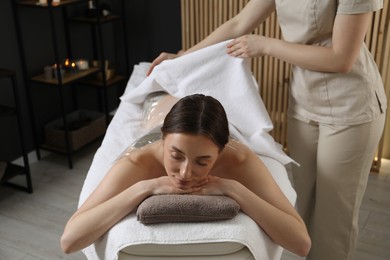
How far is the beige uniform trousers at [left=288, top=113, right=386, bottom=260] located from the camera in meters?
1.69

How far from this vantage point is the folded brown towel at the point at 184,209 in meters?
1.16

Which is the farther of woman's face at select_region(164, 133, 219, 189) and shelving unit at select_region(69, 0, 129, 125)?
shelving unit at select_region(69, 0, 129, 125)

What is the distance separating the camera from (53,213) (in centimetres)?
267

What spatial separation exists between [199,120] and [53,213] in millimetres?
1749

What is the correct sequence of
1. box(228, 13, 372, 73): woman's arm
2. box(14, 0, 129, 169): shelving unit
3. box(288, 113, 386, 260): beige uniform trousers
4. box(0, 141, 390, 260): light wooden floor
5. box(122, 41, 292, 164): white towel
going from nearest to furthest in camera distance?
1. box(228, 13, 372, 73): woman's arm
2. box(288, 113, 386, 260): beige uniform trousers
3. box(122, 41, 292, 164): white towel
4. box(0, 141, 390, 260): light wooden floor
5. box(14, 0, 129, 169): shelving unit

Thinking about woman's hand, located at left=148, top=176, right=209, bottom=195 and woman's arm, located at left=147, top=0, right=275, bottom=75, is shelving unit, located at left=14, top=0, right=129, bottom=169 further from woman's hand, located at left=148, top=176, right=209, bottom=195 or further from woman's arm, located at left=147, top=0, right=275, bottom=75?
woman's hand, located at left=148, top=176, right=209, bottom=195

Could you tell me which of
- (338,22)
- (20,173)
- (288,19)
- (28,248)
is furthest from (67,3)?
(338,22)

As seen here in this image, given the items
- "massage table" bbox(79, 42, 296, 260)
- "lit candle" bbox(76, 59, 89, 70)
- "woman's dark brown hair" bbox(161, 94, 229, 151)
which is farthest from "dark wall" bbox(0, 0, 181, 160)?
"woman's dark brown hair" bbox(161, 94, 229, 151)

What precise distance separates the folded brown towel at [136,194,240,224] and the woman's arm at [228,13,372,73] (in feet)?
2.15

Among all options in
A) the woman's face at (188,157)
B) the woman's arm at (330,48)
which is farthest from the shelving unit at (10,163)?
the woman's face at (188,157)

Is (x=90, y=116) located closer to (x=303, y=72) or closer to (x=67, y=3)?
(x=67, y=3)

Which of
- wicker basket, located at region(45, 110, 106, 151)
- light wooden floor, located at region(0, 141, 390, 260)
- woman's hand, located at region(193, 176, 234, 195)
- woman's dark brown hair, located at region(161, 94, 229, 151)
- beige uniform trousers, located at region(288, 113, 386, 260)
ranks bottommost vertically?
light wooden floor, located at region(0, 141, 390, 260)

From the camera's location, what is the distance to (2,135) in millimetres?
3066

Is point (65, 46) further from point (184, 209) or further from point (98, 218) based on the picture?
point (184, 209)
